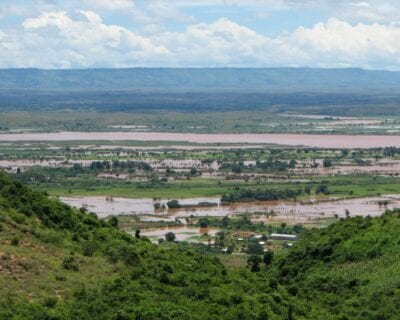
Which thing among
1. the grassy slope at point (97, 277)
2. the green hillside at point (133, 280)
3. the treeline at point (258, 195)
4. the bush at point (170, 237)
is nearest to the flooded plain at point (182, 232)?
the bush at point (170, 237)

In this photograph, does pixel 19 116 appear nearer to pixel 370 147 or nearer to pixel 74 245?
pixel 370 147

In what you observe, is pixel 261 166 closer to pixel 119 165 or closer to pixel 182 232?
pixel 119 165

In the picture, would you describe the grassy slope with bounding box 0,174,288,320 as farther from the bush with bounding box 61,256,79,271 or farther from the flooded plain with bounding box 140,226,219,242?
the flooded plain with bounding box 140,226,219,242

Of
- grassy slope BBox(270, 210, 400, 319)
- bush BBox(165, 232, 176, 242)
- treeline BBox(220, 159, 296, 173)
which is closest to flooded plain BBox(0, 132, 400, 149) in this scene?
treeline BBox(220, 159, 296, 173)

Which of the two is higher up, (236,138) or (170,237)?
(236,138)

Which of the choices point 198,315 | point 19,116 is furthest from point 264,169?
point 19,116

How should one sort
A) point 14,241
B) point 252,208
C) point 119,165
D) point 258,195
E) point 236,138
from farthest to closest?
point 236,138 → point 119,165 → point 258,195 → point 252,208 → point 14,241


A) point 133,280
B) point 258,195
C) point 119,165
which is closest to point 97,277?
point 133,280
